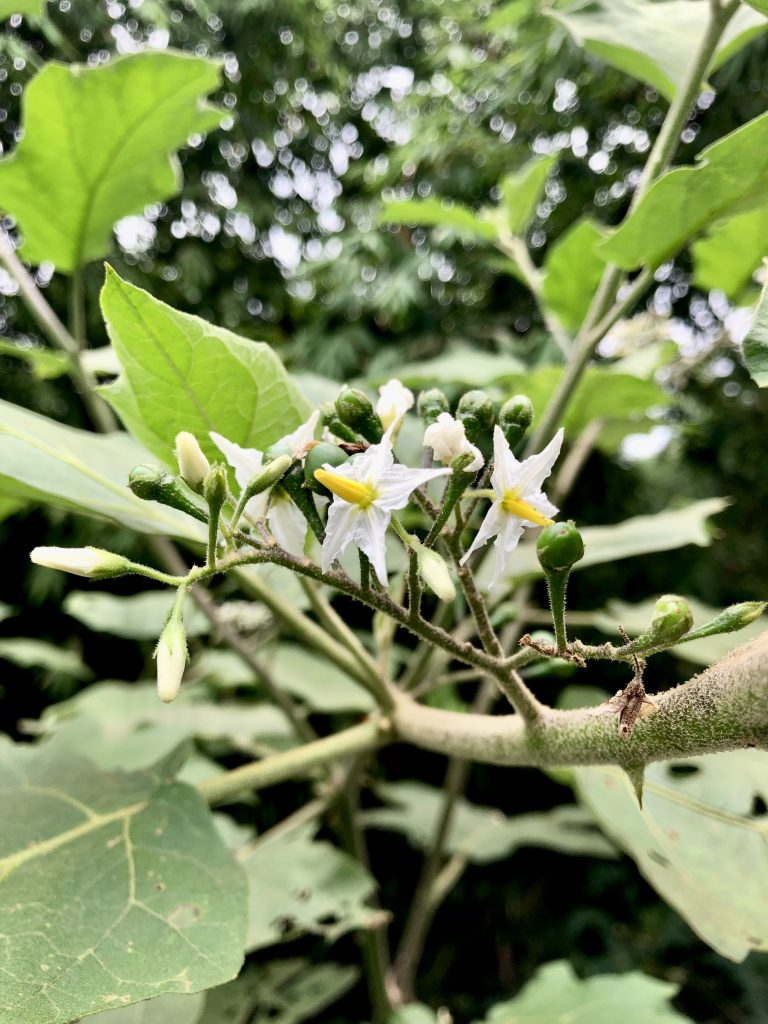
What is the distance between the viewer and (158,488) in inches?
16.3

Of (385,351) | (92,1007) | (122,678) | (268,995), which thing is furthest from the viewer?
(122,678)

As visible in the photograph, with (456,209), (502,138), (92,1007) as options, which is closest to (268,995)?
(92,1007)

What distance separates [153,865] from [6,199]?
732 millimetres

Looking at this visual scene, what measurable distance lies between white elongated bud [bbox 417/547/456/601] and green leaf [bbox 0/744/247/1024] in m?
0.28

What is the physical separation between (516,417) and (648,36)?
596 millimetres

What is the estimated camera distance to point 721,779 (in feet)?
2.58

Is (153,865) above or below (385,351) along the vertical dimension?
below

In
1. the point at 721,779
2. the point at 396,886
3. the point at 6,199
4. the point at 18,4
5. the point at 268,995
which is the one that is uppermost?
the point at 18,4

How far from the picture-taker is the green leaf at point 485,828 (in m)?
1.42

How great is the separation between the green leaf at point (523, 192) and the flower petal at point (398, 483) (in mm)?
877

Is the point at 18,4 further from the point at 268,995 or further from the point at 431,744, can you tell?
the point at 268,995

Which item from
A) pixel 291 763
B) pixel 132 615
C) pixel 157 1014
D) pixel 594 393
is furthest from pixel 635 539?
pixel 132 615

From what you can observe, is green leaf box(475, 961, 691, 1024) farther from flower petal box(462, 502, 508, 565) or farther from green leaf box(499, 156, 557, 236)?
green leaf box(499, 156, 557, 236)

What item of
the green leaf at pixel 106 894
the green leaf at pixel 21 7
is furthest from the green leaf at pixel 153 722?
the green leaf at pixel 21 7
